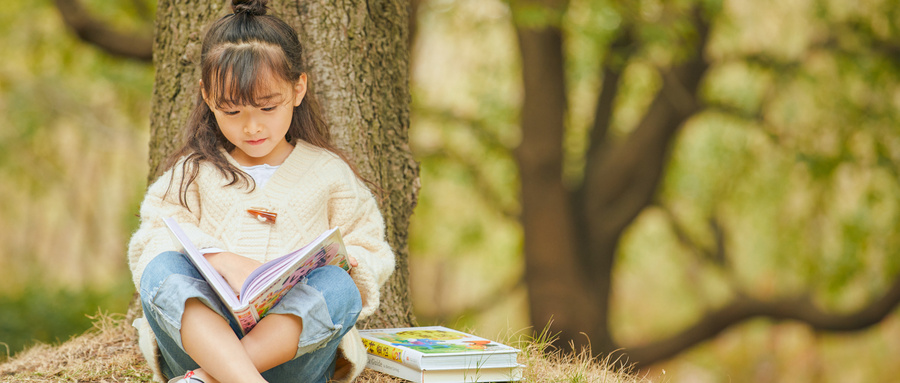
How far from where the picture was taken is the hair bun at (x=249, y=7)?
221 centimetres

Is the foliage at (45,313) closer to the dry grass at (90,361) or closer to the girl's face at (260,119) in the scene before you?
the dry grass at (90,361)

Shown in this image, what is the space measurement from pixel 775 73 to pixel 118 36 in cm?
510

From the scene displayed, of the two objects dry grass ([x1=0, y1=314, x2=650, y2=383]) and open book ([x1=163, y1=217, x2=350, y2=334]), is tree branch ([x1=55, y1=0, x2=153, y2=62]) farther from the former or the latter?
open book ([x1=163, y1=217, x2=350, y2=334])

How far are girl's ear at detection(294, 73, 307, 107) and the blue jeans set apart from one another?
21.4 inches

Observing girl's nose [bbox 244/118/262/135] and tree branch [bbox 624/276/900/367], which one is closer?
girl's nose [bbox 244/118/262/135]

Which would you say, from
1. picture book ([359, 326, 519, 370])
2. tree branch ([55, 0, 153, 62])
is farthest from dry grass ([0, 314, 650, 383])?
tree branch ([55, 0, 153, 62])

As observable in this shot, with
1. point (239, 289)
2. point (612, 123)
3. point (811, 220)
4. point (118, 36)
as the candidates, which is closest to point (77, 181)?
point (118, 36)

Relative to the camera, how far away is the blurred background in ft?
20.1

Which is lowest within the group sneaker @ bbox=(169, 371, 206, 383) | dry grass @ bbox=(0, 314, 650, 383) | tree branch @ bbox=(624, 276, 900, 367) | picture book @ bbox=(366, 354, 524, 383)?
tree branch @ bbox=(624, 276, 900, 367)

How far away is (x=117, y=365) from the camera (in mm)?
2580

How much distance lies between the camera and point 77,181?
1073 cm

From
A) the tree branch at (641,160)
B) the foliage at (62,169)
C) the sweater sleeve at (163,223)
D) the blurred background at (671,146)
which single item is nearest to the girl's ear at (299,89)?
the sweater sleeve at (163,223)

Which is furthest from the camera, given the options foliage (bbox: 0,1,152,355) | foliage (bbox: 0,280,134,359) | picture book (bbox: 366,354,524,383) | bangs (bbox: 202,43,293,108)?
foliage (bbox: 0,1,152,355)

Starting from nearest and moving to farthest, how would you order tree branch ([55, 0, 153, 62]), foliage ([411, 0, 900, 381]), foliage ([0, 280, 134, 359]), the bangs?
the bangs, tree branch ([55, 0, 153, 62]), foliage ([411, 0, 900, 381]), foliage ([0, 280, 134, 359])
